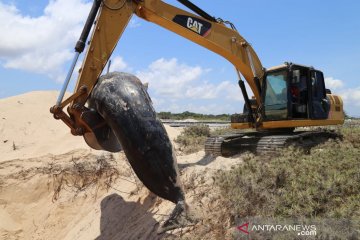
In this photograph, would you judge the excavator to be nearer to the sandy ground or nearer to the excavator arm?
the excavator arm

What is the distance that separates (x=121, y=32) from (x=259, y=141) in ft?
13.1

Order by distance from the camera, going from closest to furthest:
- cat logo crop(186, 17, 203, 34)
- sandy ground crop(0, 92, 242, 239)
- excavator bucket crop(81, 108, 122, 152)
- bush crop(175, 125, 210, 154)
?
excavator bucket crop(81, 108, 122, 152) < sandy ground crop(0, 92, 242, 239) < cat logo crop(186, 17, 203, 34) < bush crop(175, 125, 210, 154)

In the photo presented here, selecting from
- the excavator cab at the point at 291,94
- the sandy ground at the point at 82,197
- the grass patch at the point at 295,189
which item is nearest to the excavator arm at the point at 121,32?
the excavator cab at the point at 291,94

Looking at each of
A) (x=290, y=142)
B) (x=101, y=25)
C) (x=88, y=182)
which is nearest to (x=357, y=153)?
(x=290, y=142)

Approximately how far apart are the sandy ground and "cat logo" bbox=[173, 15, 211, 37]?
262 centimetres

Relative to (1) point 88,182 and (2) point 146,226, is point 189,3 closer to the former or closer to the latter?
(1) point 88,182

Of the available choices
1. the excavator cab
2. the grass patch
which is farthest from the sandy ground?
the excavator cab

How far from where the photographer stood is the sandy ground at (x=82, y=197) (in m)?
5.91

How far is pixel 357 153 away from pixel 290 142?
2050 millimetres

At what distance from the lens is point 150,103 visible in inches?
195

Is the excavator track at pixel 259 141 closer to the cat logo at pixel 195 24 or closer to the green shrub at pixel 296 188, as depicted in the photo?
the green shrub at pixel 296 188

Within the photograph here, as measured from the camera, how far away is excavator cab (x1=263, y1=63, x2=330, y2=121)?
899 centimetres

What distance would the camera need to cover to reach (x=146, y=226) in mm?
5562

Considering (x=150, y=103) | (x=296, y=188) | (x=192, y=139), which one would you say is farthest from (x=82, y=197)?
(x=192, y=139)
